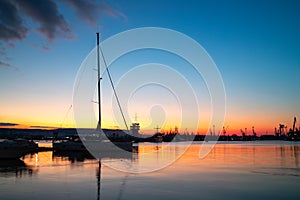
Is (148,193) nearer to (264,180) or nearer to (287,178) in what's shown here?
(264,180)

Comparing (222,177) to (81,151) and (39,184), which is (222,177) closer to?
(39,184)

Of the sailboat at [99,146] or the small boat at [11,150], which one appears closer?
the small boat at [11,150]

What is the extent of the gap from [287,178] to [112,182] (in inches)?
560

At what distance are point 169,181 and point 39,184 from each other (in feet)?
30.6

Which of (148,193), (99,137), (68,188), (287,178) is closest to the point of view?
(148,193)

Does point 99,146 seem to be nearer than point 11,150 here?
No

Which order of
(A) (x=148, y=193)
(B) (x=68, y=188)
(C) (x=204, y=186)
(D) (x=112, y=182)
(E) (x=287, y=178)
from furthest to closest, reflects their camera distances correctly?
(E) (x=287, y=178) < (D) (x=112, y=182) < (C) (x=204, y=186) < (B) (x=68, y=188) < (A) (x=148, y=193)

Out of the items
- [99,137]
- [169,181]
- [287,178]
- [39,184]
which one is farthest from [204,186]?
[99,137]

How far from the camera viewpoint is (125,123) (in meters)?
69.2

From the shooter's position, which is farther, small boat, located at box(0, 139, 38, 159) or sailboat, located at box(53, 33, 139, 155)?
sailboat, located at box(53, 33, 139, 155)

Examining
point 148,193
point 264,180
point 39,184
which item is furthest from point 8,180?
point 264,180

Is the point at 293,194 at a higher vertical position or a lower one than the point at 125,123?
lower

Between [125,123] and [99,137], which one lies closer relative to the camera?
[99,137]

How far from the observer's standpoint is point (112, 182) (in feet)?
72.4
